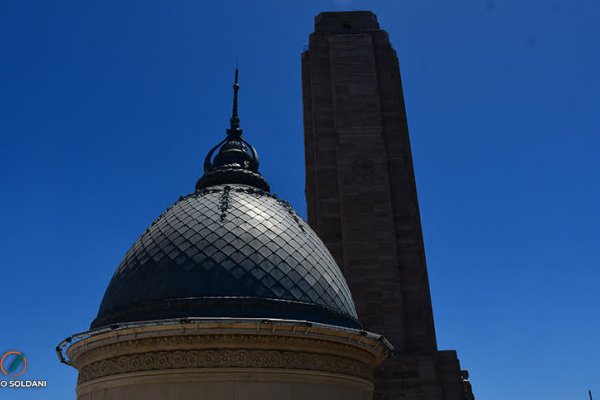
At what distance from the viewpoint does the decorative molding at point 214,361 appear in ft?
34.5

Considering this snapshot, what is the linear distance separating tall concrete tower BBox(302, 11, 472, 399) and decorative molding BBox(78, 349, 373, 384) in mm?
9524

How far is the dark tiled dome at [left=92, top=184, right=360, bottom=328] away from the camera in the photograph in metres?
11.3

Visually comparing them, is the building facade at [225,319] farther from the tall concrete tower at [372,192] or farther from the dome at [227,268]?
the tall concrete tower at [372,192]

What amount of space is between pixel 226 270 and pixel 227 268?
5 cm

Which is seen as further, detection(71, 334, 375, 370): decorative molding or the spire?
the spire

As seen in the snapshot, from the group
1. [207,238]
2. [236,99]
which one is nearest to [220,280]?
[207,238]

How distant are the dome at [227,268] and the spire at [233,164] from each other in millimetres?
753

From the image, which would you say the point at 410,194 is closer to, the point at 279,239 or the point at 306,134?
the point at 306,134

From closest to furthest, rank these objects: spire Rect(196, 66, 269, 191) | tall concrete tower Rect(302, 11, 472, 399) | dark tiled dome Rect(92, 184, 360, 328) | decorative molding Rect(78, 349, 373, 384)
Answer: decorative molding Rect(78, 349, 373, 384)
dark tiled dome Rect(92, 184, 360, 328)
spire Rect(196, 66, 269, 191)
tall concrete tower Rect(302, 11, 472, 399)

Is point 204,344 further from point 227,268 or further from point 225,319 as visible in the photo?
point 227,268

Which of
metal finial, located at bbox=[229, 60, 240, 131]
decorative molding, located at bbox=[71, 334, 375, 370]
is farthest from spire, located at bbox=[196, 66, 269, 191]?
decorative molding, located at bbox=[71, 334, 375, 370]

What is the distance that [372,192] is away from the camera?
23.7m

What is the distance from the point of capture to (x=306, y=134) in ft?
86.2

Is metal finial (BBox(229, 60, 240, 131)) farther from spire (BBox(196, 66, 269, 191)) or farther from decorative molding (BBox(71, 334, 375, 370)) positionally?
decorative molding (BBox(71, 334, 375, 370))
